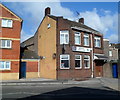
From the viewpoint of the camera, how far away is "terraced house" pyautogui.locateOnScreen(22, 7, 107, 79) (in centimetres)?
2100

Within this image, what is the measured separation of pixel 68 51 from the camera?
69.0 feet

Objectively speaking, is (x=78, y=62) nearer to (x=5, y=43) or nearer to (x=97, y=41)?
(x=97, y=41)

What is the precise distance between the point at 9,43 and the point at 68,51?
26.3 ft

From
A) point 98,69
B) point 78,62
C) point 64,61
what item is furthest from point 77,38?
point 98,69

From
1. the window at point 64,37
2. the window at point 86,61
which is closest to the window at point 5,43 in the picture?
the window at point 64,37

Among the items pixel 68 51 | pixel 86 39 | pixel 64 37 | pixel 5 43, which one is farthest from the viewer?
pixel 86 39

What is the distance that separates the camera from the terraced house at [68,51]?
2100 cm

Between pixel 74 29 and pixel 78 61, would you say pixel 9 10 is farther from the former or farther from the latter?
pixel 78 61

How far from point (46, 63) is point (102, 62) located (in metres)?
8.64

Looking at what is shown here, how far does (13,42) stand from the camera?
70.7 feet

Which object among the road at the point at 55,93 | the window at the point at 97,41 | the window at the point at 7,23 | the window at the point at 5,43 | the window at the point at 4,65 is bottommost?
the road at the point at 55,93

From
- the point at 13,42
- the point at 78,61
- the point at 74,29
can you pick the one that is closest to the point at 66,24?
the point at 74,29

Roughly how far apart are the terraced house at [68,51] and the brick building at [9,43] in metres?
4.34

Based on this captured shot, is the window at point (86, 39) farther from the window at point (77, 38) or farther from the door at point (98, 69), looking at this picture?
the door at point (98, 69)
